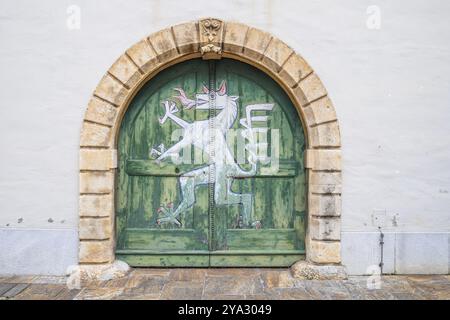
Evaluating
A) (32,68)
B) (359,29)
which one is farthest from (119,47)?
(359,29)

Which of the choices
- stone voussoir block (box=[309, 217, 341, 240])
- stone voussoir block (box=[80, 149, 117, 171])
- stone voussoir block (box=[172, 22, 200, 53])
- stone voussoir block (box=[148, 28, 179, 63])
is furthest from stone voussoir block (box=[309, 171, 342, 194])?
stone voussoir block (box=[80, 149, 117, 171])

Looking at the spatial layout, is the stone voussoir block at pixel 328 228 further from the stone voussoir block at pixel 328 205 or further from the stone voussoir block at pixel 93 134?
the stone voussoir block at pixel 93 134

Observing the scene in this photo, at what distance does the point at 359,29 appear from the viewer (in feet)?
15.3

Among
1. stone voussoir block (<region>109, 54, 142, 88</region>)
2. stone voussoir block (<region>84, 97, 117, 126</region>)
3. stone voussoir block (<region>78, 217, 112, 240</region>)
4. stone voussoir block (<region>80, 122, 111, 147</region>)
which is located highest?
stone voussoir block (<region>109, 54, 142, 88</region>)

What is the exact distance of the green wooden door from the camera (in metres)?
4.86

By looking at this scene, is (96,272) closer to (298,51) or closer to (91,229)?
(91,229)

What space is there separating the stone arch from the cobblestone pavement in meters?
0.34

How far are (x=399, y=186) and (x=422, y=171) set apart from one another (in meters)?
0.30

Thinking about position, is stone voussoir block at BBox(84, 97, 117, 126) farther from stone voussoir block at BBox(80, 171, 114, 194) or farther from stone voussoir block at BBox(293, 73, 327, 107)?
stone voussoir block at BBox(293, 73, 327, 107)

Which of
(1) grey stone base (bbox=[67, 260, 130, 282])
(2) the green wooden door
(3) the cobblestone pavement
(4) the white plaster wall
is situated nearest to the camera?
(3) the cobblestone pavement

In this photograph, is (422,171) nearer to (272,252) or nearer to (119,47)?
(272,252)

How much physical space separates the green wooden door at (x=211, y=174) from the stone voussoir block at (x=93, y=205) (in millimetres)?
291

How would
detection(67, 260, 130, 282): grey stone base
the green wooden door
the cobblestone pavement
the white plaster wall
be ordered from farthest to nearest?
the green wooden door, the white plaster wall, detection(67, 260, 130, 282): grey stone base, the cobblestone pavement

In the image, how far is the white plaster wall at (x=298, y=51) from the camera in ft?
15.1
